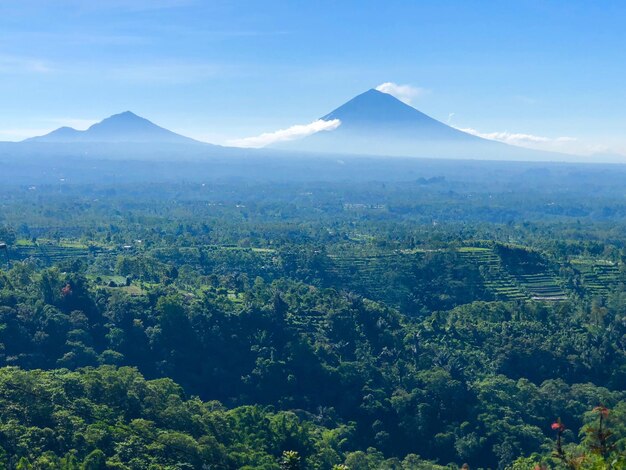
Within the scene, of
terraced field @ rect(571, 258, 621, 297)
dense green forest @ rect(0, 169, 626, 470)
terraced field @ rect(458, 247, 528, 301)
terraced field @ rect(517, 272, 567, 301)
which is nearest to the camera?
dense green forest @ rect(0, 169, 626, 470)

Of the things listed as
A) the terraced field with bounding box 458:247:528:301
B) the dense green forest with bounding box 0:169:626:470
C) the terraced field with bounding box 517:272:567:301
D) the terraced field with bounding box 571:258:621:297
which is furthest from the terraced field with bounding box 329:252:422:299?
the terraced field with bounding box 571:258:621:297

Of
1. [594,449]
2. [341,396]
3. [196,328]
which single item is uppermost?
[594,449]

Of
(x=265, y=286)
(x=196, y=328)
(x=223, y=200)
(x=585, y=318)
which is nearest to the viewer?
(x=196, y=328)

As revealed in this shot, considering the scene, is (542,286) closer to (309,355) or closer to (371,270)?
(371,270)

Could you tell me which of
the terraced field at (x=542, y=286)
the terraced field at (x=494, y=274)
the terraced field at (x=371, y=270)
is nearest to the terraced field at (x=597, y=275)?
the terraced field at (x=542, y=286)

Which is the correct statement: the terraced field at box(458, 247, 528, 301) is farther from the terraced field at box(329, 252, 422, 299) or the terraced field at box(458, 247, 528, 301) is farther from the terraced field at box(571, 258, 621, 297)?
the terraced field at box(571, 258, 621, 297)

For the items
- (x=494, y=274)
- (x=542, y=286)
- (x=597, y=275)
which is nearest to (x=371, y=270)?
(x=494, y=274)

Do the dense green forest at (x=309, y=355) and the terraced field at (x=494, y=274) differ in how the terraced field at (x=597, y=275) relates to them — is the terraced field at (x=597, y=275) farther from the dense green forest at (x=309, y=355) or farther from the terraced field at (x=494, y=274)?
the terraced field at (x=494, y=274)

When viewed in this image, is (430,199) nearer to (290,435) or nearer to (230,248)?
(230,248)

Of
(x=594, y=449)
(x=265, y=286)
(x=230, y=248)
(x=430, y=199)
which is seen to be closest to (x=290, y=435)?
(x=594, y=449)
